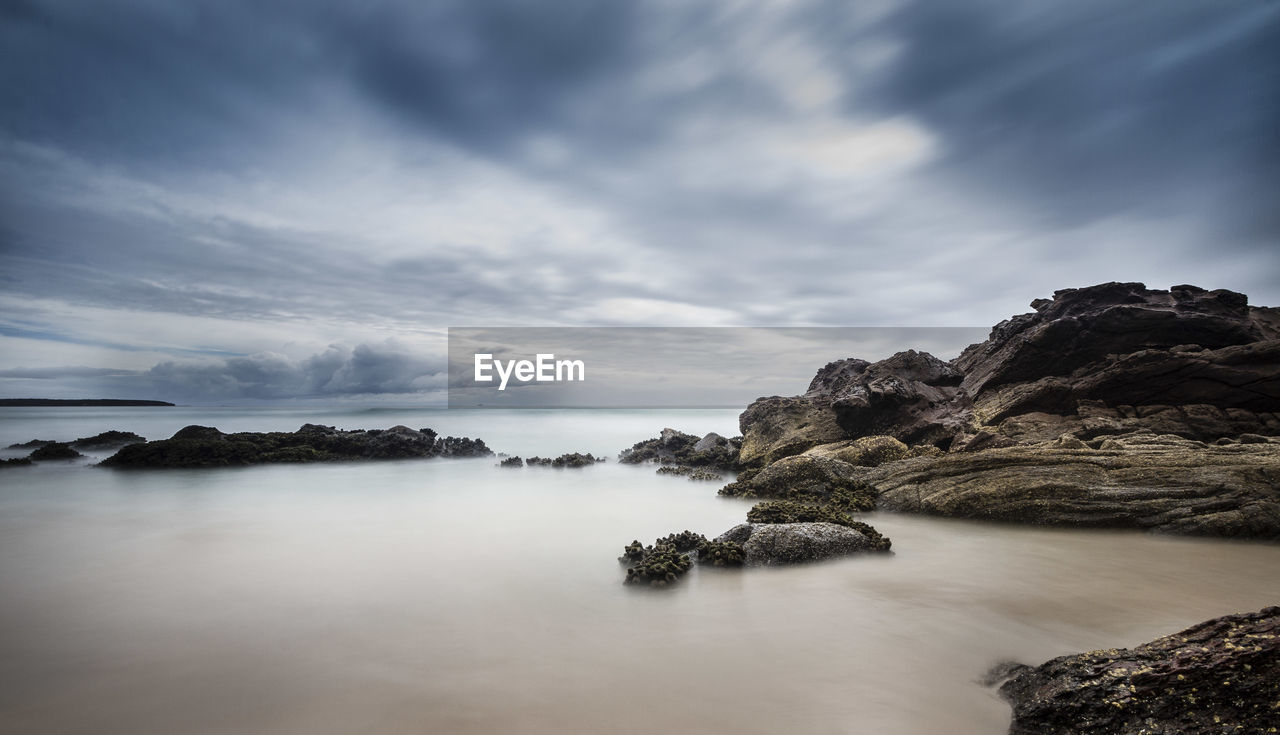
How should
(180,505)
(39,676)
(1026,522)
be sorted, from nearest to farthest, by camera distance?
(39,676) < (1026,522) < (180,505)

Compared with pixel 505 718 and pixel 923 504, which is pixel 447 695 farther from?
pixel 923 504

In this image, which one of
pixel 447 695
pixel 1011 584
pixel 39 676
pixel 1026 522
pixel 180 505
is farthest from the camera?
pixel 180 505

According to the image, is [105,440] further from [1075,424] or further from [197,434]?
[1075,424]

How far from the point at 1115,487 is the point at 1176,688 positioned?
8121mm

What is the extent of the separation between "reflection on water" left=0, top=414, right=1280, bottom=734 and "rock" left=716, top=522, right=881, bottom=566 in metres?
0.29

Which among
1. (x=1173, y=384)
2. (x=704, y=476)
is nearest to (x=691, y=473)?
(x=704, y=476)

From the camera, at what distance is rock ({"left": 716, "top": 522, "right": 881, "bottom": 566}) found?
23.8ft

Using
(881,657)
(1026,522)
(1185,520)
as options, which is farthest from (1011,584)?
(1185,520)

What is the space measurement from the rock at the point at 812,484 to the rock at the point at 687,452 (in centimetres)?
504

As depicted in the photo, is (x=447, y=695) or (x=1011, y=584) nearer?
(x=447, y=695)

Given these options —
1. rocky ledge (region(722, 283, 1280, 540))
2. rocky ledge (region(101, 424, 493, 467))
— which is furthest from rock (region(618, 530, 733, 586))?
rocky ledge (region(101, 424, 493, 467))

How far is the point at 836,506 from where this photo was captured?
10.6m

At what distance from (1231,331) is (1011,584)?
15156mm

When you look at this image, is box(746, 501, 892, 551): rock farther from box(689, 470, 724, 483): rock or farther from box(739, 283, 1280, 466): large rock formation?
box(689, 470, 724, 483): rock
